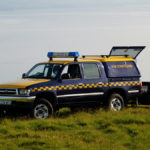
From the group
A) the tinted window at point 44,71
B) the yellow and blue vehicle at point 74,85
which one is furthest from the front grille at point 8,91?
the tinted window at point 44,71

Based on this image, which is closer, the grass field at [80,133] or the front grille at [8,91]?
the grass field at [80,133]

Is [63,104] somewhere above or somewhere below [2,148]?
above

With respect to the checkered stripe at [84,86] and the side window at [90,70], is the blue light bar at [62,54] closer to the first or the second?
the side window at [90,70]

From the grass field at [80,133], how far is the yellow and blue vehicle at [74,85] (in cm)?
65

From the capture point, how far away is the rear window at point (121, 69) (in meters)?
14.5

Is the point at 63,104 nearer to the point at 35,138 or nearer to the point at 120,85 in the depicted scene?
the point at 120,85

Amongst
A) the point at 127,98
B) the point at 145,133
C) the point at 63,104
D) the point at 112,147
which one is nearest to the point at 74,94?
the point at 63,104

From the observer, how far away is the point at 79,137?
9828mm

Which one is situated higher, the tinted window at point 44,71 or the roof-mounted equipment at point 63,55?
the roof-mounted equipment at point 63,55

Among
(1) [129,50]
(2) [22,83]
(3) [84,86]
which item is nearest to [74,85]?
(3) [84,86]

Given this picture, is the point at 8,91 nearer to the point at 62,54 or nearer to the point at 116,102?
the point at 62,54

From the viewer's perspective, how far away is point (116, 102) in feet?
48.5

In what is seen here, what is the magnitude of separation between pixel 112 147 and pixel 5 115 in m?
5.81

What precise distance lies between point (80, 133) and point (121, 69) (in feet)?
16.3
